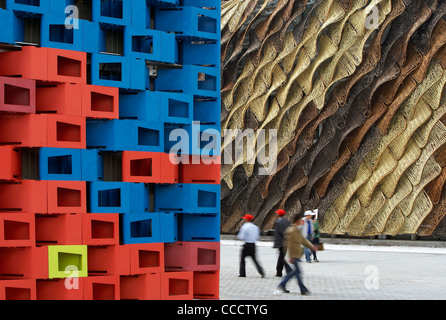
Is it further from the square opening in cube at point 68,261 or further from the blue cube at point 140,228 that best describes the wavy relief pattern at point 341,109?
the square opening in cube at point 68,261

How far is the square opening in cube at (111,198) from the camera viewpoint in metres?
12.2

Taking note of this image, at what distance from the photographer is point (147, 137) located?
497 inches

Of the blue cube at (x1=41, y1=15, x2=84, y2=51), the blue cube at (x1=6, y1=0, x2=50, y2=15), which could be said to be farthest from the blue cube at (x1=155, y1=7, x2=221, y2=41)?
the blue cube at (x1=6, y1=0, x2=50, y2=15)

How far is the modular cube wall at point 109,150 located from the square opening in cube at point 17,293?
0.06ft

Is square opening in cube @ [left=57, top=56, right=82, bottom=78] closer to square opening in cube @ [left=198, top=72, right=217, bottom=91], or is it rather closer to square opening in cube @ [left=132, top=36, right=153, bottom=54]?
square opening in cube @ [left=132, top=36, right=153, bottom=54]

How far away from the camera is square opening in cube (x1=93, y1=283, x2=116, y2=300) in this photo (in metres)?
12.0

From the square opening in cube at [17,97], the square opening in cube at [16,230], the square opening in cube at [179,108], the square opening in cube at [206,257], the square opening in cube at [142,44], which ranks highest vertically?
the square opening in cube at [142,44]

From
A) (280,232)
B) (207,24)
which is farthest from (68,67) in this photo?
(280,232)

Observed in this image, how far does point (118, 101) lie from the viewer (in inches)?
486

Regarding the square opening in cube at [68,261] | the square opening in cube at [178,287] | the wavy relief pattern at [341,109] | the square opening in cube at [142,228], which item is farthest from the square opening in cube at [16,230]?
the wavy relief pattern at [341,109]

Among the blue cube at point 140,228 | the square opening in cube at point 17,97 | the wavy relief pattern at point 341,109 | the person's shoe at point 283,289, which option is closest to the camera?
the square opening in cube at point 17,97

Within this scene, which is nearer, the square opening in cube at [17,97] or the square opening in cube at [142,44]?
the square opening in cube at [17,97]

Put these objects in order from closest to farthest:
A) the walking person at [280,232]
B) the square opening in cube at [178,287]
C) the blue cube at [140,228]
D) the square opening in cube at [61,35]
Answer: the square opening in cube at [61,35] → the blue cube at [140,228] → the square opening in cube at [178,287] → the walking person at [280,232]

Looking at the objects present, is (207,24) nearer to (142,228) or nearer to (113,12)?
(113,12)
